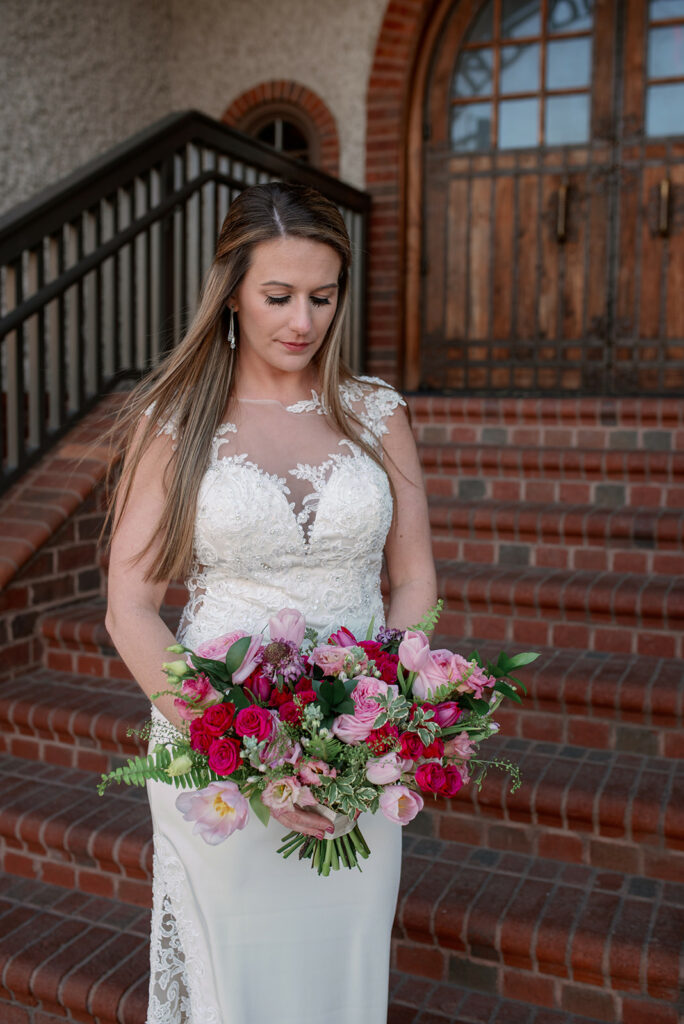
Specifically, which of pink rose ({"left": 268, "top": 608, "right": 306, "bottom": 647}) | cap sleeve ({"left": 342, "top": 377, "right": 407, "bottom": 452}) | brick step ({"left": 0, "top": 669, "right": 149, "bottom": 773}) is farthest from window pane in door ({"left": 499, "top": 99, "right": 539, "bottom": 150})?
pink rose ({"left": 268, "top": 608, "right": 306, "bottom": 647})

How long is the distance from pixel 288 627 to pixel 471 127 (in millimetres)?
4875

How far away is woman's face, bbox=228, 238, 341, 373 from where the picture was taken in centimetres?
179

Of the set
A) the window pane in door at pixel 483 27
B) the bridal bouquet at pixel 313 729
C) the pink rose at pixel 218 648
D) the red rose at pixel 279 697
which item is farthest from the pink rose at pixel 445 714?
the window pane in door at pixel 483 27

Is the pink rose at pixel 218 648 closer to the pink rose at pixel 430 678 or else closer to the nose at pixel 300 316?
the pink rose at pixel 430 678

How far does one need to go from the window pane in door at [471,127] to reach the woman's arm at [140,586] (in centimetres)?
443

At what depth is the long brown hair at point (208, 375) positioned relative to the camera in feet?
5.91

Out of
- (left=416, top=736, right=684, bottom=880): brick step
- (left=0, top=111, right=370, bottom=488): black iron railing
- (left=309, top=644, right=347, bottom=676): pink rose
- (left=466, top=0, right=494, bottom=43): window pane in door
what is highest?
(left=466, top=0, right=494, bottom=43): window pane in door

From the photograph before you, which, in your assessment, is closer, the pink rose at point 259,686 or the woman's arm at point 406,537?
the pink rose at point 259,686

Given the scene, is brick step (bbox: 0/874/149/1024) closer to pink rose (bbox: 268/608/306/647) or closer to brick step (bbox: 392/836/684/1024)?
brick step (bbox: 392/836/684/1024)

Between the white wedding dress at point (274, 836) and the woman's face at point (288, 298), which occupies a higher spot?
the woman's face at point (288, 298)

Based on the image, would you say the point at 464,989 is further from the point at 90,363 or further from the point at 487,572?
the point at 90,363

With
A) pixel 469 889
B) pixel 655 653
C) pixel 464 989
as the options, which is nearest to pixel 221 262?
pixel 469 889

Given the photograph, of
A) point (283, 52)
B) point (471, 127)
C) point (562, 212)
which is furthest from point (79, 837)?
point (283, 52)

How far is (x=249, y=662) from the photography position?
1.42m
